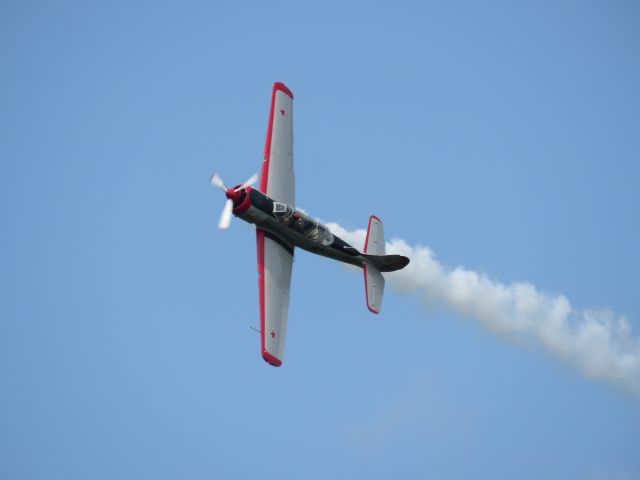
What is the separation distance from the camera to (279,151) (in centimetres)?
3416

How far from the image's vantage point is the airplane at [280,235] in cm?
3114

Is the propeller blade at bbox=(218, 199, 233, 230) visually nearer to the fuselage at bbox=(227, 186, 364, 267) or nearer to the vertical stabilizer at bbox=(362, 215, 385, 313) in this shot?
the fuselage at bbox=(227, 186, 364, 267)

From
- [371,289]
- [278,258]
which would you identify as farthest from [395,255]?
[278,258]

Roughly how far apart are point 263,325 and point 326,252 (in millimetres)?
5366

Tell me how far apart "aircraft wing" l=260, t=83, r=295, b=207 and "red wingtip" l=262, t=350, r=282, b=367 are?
6.27 m

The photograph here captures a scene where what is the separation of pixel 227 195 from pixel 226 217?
0.97 m

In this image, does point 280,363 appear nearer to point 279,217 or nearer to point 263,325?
point 263,325

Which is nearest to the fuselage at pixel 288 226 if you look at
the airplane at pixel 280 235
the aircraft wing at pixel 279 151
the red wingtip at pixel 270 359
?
the airplane at pixel 280 235

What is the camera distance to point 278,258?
1289 inches

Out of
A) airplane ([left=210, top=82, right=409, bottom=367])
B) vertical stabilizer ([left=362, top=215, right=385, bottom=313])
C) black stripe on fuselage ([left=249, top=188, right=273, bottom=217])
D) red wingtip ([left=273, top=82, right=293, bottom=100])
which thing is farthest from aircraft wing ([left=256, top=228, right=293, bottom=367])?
red wingtip ([left=273, top=82, right=293, bottom=100])

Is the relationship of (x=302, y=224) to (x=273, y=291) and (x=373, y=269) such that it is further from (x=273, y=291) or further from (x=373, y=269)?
(x=373, y=269)

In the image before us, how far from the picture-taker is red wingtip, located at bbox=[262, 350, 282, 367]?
3016 centimetres

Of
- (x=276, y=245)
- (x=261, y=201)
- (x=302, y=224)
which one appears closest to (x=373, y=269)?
(x=302, y=224)

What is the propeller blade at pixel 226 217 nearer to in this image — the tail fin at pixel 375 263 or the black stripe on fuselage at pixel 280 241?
the black stripe on fuselage at pixel 280 241
